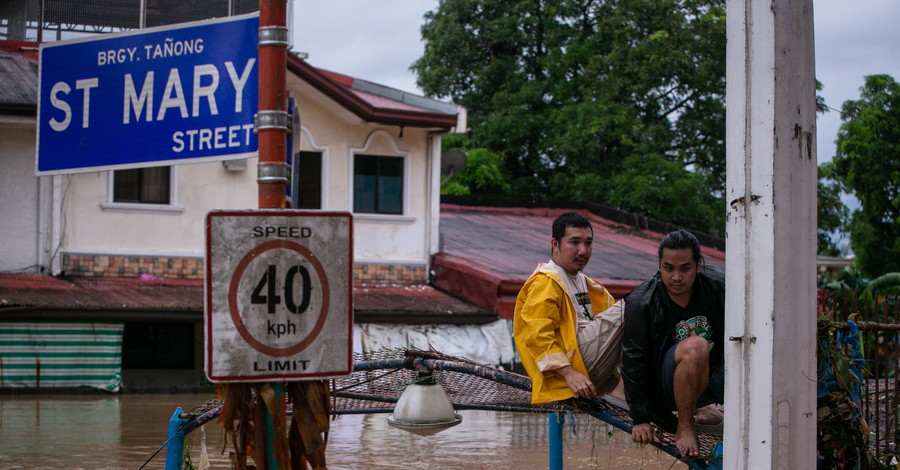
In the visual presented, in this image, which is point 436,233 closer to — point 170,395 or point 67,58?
point 170,395

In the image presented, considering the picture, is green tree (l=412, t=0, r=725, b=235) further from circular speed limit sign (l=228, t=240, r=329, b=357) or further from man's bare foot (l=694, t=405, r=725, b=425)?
circular speed limit sign (l=228, t=240, r=329, b=357)

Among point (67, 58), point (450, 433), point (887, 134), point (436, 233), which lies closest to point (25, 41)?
point (436, 233)

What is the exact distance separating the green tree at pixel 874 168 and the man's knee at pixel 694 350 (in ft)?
60.2

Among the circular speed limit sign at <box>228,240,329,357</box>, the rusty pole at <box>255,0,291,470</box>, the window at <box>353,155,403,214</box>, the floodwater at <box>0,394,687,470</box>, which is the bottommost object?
the floodwater at <box>0,394,687,470</box>

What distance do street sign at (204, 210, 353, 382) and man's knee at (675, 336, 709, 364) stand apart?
177cm

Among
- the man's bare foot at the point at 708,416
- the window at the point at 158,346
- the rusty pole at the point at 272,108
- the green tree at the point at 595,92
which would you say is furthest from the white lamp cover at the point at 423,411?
the green tree at the point at 595,92

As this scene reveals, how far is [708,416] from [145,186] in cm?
1281

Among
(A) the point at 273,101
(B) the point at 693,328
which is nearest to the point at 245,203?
(A) the point at 273,101

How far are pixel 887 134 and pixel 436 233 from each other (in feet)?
33.7

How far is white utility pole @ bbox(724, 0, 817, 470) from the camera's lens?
3.95 metres

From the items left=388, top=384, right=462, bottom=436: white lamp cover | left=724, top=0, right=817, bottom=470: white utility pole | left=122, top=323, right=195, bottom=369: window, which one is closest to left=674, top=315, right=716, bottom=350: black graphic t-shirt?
left=724, top=0, right=817, bottom=470: white utility pole

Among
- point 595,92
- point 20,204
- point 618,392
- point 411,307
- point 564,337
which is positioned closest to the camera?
point 564,337

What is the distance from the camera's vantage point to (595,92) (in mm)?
27062

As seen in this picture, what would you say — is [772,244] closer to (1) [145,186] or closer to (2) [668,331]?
(2) [668,331]
